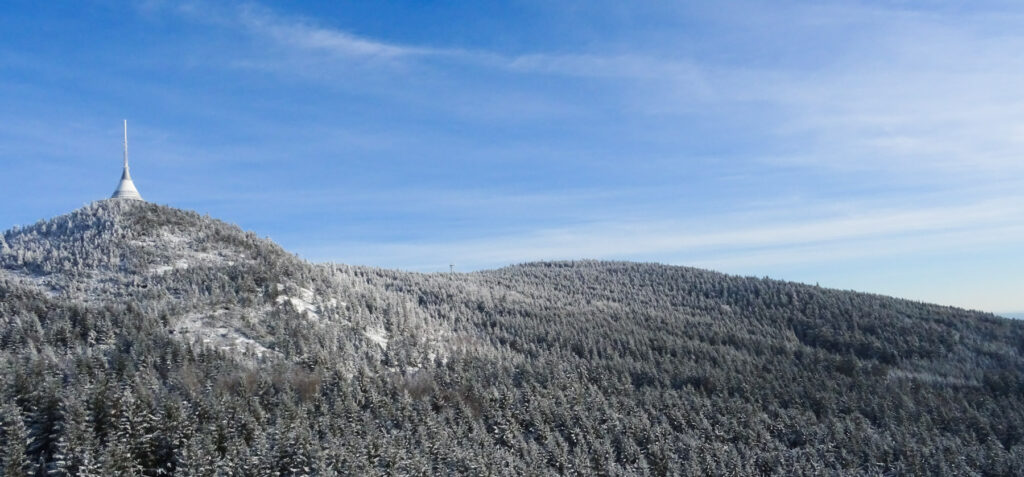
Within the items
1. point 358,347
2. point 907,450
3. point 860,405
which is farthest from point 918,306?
point 358,347

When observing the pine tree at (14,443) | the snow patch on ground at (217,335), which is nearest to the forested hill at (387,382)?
the pine tree at (14,443)

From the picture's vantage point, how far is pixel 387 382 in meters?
51.9

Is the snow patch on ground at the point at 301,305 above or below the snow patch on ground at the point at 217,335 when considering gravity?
above

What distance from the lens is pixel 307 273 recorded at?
7231 centimetres

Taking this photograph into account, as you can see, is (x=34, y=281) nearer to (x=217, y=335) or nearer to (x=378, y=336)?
(x=217, y=335)

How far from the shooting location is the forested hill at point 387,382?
36.8m

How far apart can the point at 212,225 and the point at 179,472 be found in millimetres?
53949

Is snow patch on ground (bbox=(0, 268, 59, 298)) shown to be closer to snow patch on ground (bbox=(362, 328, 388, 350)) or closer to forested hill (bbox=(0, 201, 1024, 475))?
forested hill (bbox=(0, 201, 1024, 475))

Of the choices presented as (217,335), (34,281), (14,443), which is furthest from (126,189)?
(14,443)

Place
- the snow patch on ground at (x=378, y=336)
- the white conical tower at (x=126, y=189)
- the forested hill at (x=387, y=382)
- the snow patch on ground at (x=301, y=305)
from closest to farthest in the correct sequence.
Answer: the forested hill at (x=387, y=382) → the snow patch on ground at (x=301, y=305) → the snow patch on ground at (x=378, y=336) → the white conical tower at (x=126, y=189)

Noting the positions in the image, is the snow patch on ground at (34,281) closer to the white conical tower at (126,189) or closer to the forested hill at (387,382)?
the forested hill at (387,382)

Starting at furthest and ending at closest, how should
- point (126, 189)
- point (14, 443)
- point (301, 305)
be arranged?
point (126, 189)
point (301, 305)
point (14, 443)

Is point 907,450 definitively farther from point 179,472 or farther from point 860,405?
point 179,472

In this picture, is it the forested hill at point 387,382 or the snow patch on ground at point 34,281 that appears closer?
the forested hill at point 387,382
